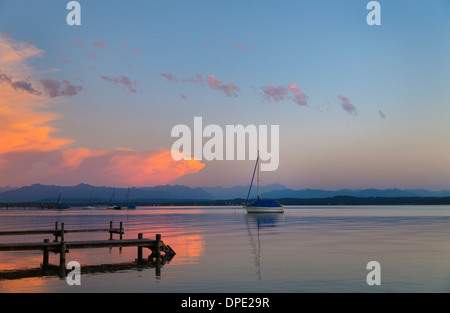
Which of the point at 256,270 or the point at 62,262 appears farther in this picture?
the point at 62,262

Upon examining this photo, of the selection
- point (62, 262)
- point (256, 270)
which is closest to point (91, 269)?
point (62, 262)

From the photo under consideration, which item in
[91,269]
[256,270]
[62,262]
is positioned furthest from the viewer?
[91,269]

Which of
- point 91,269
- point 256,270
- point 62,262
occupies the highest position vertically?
point 62,262

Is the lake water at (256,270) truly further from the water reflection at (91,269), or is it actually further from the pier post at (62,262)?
the pier post at (62,262)

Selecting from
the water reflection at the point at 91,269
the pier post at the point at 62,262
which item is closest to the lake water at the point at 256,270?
the water reflection at the point at 91,269

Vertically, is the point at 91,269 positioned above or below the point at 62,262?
below

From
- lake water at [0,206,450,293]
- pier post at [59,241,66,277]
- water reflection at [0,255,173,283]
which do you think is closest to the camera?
lake water at [0,206,450,293]

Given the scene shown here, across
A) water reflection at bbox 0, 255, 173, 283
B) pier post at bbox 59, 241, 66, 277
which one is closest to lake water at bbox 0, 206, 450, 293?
water reflection at bbox 0, 255, 173, 283

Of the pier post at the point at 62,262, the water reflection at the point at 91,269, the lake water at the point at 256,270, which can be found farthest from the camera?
the pier post at the point at 62,262

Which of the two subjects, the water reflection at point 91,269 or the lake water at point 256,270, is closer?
the lake water at point 256,270

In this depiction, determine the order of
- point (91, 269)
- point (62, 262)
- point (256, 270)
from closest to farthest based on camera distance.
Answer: point (256, 270)
point (62, 262)
point (91, 269)

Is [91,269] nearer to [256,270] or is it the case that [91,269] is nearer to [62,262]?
[62,262]

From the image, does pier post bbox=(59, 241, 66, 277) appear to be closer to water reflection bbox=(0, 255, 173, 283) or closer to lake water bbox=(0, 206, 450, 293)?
water reflection bbox=(0, 255, 173, 283)
